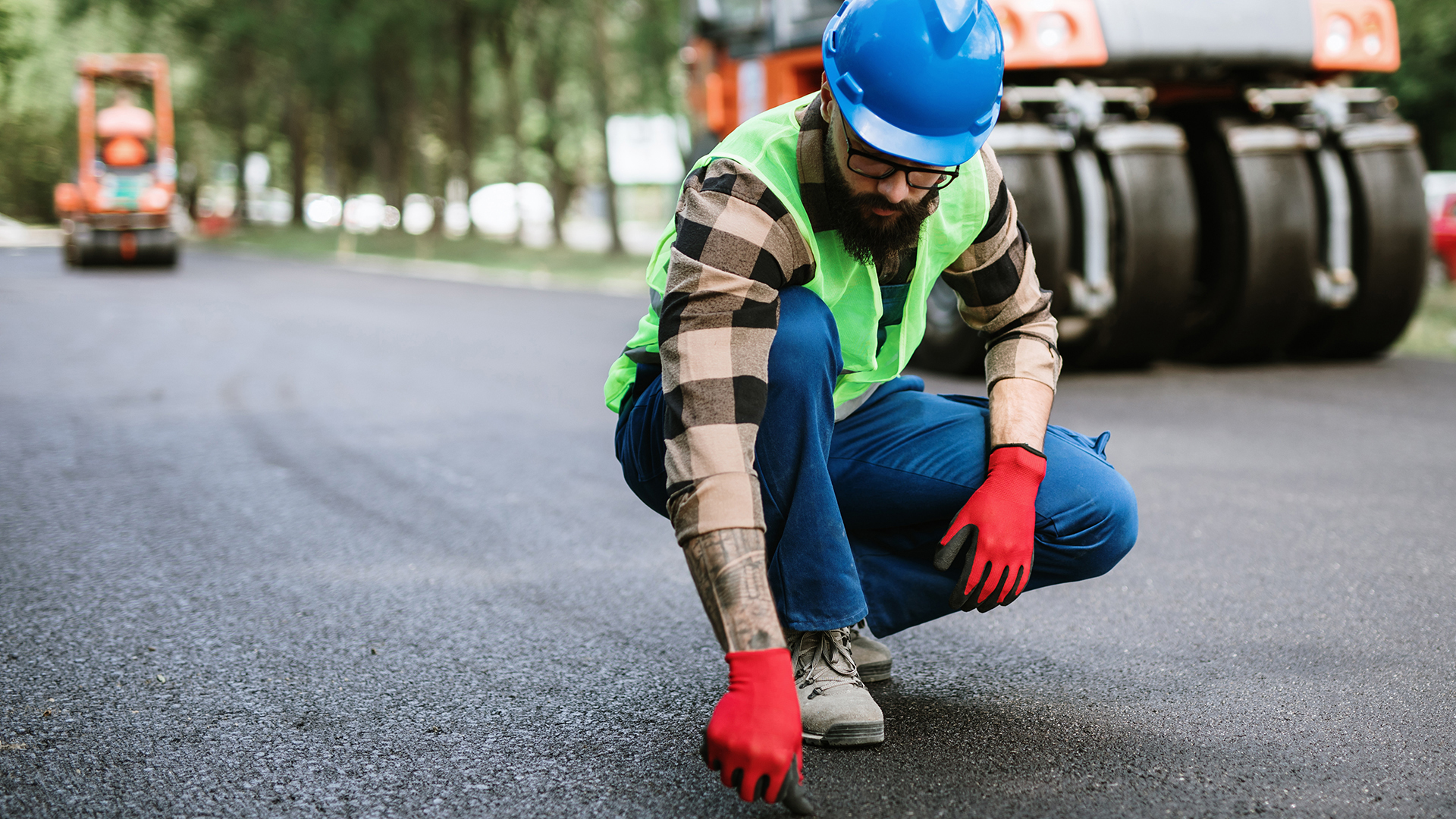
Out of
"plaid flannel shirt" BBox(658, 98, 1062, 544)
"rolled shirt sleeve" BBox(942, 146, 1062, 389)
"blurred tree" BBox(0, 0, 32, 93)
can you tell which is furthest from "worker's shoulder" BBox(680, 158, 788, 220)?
"blurred tree" BBox(0, 0, 32, 93)

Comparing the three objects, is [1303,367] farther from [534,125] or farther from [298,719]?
[534,125]

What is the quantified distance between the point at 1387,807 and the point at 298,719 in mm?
1985

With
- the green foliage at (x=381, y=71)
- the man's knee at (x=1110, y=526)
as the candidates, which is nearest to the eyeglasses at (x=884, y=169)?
the man's knee at (x=1110, y=526)

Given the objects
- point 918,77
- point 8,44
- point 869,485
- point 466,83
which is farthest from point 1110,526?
point 466,83

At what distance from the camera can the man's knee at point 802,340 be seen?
7.39 ft

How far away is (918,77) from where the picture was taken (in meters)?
2.12

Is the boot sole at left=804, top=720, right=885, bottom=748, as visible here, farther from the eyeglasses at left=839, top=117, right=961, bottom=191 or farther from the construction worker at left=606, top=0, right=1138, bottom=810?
the eyeglasses at left=839, top=117, right=961, bottom=191

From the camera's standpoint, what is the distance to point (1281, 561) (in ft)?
12.1

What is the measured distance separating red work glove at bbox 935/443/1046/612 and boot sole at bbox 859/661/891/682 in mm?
379

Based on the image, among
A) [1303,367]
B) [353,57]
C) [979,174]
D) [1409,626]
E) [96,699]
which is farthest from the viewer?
[353,57]

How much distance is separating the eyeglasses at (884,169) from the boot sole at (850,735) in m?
0.98

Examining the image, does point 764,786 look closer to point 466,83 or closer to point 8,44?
point 8,44

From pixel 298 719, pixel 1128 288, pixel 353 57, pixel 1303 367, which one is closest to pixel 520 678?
pixel 298 719

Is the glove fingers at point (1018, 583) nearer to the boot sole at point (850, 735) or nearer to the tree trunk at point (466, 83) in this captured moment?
the boot sole at point (850, 735)
